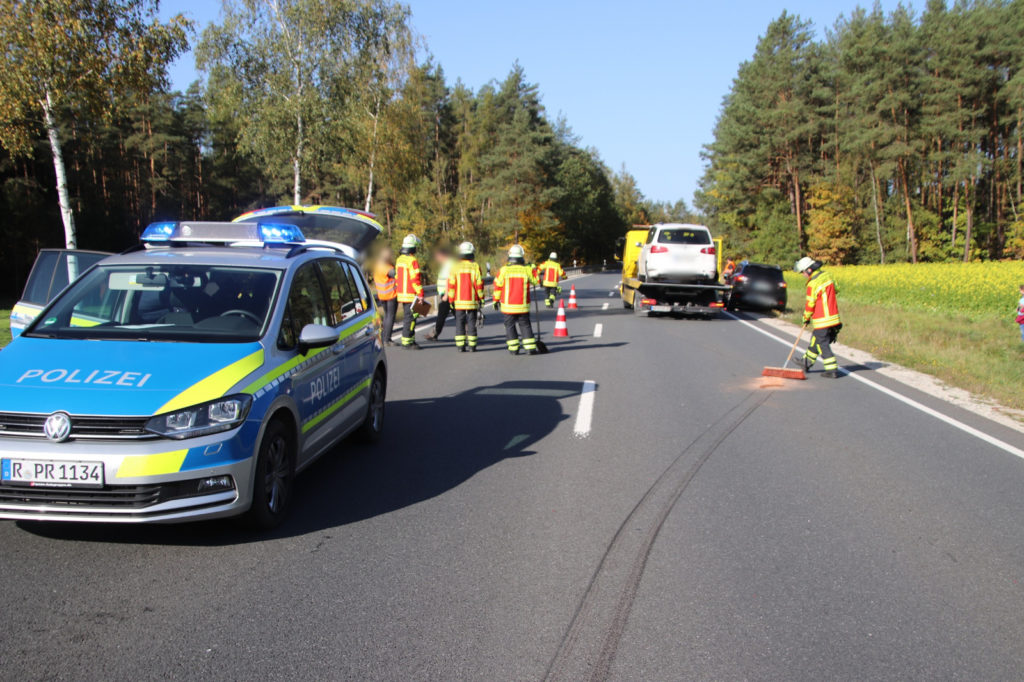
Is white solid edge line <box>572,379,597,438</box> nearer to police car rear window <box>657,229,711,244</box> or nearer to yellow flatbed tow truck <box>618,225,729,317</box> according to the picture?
yellow flatbed tow truck <box>618,225,729,317</box>

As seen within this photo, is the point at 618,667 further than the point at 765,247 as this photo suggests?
No

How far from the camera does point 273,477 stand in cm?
500

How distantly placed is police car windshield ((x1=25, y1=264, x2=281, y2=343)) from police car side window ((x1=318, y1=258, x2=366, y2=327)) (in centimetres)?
85

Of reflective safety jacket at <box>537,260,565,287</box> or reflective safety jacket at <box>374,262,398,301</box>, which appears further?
reflective safety jacket at <box>537,260,565,287</box>

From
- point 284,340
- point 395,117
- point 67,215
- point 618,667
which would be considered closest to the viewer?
point 618,667

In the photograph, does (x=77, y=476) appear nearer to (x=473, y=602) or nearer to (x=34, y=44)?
(x=473, y=602)

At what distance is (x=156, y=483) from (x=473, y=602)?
175 cm

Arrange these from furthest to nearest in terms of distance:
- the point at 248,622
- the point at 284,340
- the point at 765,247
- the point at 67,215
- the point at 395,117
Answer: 1. the point at 765,247
2. the point at 395,117
3. the point at 67,215
4. the point at 284,340
5. the point at 248,622

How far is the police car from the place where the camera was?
4184 mm

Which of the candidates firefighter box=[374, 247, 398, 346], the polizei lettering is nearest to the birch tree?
firefighter box=[374, 247, 398, 346]

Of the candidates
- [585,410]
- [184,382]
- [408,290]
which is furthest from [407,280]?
[184,382]

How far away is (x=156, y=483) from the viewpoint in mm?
4227

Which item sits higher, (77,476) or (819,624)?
(77,476)

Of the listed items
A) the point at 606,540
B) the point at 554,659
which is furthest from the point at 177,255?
the point at 554,659
